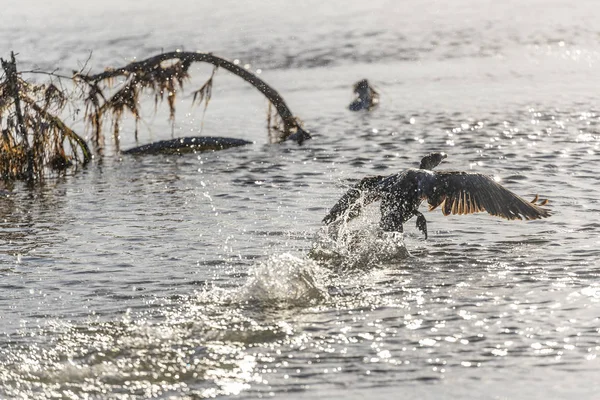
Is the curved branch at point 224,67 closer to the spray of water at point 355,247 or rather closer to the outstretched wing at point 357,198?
the outstretched wing at point 357,198

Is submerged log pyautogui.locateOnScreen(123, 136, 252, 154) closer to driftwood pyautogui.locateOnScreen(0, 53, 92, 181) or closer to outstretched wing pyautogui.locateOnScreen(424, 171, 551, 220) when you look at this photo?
driftwood pyautogui.locateOnScreen(0, 53, 92, 181)

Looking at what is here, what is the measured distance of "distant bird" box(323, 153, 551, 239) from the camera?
11664 mm

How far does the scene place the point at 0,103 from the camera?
642 inches

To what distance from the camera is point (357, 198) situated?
1187cm

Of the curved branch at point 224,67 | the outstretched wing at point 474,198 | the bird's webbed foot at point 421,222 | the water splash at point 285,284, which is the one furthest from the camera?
the curved branch at point 224,67

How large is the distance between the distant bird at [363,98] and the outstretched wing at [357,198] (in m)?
9.68

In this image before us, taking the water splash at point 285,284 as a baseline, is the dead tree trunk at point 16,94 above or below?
above

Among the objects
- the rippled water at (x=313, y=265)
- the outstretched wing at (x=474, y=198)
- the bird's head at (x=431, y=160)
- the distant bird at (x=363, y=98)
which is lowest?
the rippled water at (x=313, y=265)

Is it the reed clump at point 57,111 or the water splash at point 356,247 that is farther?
the reed clump at point 57,111

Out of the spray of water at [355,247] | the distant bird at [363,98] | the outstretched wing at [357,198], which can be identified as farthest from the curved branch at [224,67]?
the spray of water at [355,247]

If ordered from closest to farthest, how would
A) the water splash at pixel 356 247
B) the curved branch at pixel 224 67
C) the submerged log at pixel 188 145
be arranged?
the water splash at pixel 356 247 < the curved branch at pixel 224 67 < the submerged log at pixel 188 145

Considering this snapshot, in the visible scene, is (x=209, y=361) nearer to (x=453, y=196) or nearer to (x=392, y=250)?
(x=392, y=250)

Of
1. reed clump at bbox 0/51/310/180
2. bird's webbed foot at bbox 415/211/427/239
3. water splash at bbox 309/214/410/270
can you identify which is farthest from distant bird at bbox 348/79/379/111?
bird's webbed foot at bbox 415/211/427/239

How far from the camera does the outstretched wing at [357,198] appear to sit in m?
11.8
